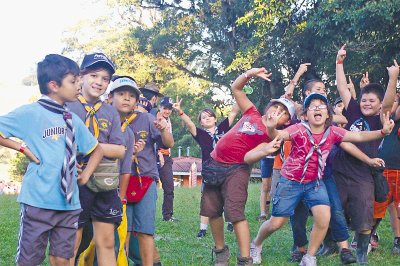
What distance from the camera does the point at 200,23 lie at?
29250 millimetres

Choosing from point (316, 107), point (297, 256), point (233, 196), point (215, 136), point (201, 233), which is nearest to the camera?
point (233, 196)

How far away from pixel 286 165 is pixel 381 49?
10.2 meters

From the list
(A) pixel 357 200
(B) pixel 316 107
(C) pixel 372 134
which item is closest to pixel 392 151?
(A) pixel 357 200

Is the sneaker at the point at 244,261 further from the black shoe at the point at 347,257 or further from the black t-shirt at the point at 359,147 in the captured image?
the black t-shirt at the point at 359,147

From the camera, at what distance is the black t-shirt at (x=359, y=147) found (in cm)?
665

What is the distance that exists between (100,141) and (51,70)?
2.43ft

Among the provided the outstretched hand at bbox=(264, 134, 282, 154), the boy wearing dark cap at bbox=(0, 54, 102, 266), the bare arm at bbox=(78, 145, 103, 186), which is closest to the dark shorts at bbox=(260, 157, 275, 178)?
the outstretched hand at bbox=(264, 134, 282, 154)

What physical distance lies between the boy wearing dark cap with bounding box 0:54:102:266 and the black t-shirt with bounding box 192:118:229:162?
3.63 meters

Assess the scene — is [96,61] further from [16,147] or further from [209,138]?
[209,138]

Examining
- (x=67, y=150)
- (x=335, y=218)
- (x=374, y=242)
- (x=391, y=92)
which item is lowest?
(x=374, y=242)

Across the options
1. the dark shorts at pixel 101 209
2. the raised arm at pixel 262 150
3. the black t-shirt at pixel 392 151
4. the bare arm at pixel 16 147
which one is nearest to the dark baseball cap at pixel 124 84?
the dark shorts at pixel 101 209

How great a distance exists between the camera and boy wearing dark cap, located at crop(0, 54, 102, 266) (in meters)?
4.23

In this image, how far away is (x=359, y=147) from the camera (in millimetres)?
6711

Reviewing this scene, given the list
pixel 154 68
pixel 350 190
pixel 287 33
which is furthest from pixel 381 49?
pixel 154 68
